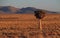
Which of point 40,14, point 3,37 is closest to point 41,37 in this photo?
point 3,37

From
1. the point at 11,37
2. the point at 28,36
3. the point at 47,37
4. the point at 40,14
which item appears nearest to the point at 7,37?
the point at 11,37

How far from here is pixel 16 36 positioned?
22.4m

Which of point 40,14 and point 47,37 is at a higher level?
point 40,14

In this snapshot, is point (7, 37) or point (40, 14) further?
point (40, 14)

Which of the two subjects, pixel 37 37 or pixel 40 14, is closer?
pixel 37 37

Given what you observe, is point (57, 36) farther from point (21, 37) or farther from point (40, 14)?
point (40, 14)

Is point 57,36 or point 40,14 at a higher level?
point 40,14

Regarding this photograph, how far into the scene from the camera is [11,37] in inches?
877

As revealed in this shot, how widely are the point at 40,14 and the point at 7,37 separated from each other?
6690 mm

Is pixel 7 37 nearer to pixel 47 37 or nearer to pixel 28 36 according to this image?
pixel 28 36

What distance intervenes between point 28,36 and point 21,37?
67 cm

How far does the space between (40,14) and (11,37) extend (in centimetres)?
661

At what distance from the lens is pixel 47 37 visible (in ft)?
71.6

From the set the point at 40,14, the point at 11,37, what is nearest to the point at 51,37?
the point at 11,37
